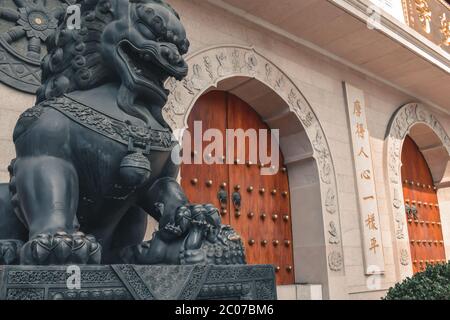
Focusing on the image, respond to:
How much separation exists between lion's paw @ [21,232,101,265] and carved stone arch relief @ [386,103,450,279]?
16.0 ft

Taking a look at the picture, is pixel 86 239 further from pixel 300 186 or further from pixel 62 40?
pixel 300 186

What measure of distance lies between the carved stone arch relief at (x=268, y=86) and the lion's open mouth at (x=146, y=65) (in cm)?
187

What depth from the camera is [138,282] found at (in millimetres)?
1214

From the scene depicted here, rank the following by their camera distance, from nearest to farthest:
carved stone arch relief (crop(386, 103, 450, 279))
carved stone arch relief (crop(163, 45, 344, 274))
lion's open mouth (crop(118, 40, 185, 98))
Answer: lion's open mouth (crop(118, 40, 185, 98)) < carved stone arch relief (crop(163, 45, 344, 274)) < carved stone arch relief (crop(386, 103, 450, 279))

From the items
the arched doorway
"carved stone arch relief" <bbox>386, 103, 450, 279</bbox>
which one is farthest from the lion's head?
"carved stone arch relief" <bbox>386, 103, 450, 279</bbox>

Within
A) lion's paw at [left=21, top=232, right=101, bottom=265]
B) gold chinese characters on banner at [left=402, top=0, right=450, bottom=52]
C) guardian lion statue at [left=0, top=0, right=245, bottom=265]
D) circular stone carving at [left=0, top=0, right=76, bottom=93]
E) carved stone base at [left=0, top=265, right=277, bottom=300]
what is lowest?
carved stone base at [left=0, top=265, right=277, bottom=300]

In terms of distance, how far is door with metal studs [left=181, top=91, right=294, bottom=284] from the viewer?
410 cm

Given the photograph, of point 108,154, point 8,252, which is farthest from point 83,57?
point 8,252

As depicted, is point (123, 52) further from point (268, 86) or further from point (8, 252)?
point (268, 86)

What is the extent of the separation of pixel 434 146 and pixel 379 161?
196 cm

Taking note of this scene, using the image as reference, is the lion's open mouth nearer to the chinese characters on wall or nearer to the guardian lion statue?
the guardian lion statue

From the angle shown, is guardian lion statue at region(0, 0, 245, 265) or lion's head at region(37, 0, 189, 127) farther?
lion's head at region(37, 0, 189, 127)

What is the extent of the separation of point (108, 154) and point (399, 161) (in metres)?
5.17

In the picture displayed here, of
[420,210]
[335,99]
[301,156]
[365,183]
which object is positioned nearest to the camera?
[301,156]
